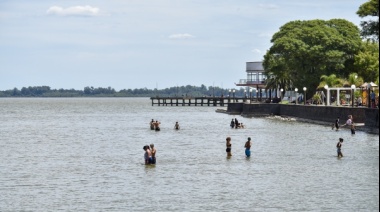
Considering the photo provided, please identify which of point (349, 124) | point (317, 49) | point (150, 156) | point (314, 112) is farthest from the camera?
point (317, 49)

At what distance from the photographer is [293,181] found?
38438mm

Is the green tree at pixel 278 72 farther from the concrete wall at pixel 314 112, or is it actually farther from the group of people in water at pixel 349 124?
the group of people in water at pixel 349 124

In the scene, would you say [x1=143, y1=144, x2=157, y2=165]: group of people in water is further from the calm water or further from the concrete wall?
the concrete wall

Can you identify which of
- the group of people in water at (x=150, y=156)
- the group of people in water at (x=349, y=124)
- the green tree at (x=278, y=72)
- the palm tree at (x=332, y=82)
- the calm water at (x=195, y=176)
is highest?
the green tree at (x=278, y=72)

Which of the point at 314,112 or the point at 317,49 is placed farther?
the point at 317,49

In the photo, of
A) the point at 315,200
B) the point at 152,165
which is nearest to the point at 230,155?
the point at 152,165

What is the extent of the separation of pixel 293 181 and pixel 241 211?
339 inches

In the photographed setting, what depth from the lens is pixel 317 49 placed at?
10981cm

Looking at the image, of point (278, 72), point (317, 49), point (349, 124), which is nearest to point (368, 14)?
point (349, 124)

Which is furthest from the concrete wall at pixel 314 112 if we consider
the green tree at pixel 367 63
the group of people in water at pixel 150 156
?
the group of people in water at pixel 150 156

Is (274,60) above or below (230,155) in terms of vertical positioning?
above

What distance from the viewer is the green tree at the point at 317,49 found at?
362ft

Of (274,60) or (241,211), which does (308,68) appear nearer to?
(274,60)

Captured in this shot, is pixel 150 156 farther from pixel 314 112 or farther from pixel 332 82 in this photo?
pixel 332 82
